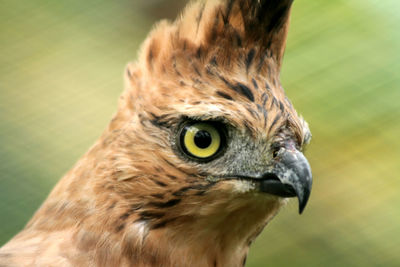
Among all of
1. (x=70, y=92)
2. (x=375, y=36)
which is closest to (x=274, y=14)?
(x=375, y=36)

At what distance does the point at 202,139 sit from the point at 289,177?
0.30 meters

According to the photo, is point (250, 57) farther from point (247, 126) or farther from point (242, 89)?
point (247, 126)

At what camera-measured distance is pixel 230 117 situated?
187 centimetres

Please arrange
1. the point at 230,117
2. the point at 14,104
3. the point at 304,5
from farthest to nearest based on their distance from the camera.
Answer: the point at 14,104, the point at 304,5, the point at 230,117

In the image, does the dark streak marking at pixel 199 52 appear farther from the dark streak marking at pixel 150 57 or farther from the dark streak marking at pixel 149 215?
the dark streak marking at pixel 149 215

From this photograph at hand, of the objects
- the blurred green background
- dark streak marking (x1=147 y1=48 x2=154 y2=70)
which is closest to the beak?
dark streak marking (x1=147 y1=48 x2=154 y2=70)

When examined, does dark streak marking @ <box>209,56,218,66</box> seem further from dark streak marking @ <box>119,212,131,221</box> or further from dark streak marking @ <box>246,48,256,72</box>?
dark streak marking @ <box>119,212,131,221</box>

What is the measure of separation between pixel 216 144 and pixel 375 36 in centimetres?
146

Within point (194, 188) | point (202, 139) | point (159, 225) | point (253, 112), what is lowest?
point (159, 225)

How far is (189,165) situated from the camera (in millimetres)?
1922

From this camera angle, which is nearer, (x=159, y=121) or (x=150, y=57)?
(x=159, y=121)

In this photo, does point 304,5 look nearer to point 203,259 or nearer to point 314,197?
point 314,197

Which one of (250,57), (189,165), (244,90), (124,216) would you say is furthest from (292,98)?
(124,216)

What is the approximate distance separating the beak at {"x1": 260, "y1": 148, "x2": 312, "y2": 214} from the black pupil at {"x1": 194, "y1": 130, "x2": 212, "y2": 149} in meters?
0.20
